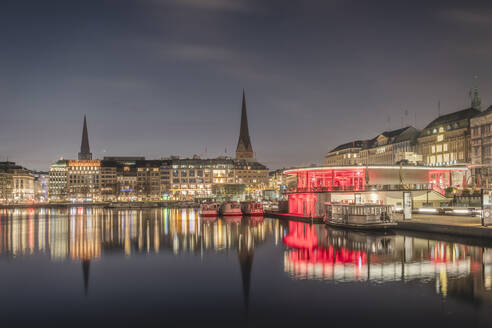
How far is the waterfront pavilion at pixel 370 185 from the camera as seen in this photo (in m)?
61.1

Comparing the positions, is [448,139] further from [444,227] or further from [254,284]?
[254,284]

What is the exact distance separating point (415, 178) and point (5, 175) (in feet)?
599

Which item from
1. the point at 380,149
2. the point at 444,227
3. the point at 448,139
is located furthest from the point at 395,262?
Result: the point at 380,149

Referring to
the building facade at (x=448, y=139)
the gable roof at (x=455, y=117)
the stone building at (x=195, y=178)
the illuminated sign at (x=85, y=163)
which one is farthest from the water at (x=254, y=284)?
the illuminated sign at (x=85, y=163)

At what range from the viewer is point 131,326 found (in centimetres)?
1841

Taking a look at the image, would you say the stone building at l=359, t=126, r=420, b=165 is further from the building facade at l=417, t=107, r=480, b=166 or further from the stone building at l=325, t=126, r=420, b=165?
the building facade at l=417, t=107, r=480, b=166

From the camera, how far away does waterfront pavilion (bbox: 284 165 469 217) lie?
6112 cm

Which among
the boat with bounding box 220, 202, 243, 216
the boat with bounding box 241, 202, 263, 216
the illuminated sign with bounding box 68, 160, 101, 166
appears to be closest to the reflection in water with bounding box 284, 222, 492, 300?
the boat with bounding box 241, 202, 263, 216

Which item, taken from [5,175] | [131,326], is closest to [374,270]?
[131,326]

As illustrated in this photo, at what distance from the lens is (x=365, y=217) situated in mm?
48156

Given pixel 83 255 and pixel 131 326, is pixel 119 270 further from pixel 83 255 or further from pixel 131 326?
pixel 131 326

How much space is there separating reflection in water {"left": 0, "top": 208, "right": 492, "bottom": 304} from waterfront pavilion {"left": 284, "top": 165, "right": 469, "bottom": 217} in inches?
400

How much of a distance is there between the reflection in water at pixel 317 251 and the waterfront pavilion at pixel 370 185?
10165 millimetres

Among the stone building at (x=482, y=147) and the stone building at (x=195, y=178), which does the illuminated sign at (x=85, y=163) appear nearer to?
the stone building at (x=195, y=178)
